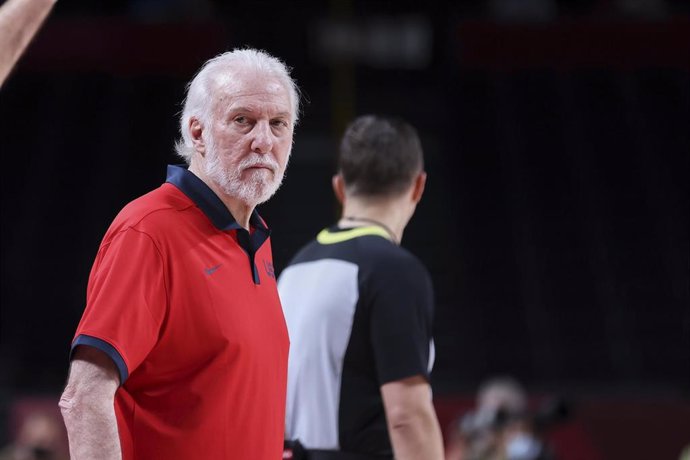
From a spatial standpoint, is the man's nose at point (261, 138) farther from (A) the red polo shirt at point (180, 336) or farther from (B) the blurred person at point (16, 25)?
(B) the blurred person at point (16, 25)

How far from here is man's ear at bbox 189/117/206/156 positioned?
2.14m

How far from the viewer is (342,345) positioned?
8.87 feet

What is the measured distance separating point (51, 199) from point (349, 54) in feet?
13.3

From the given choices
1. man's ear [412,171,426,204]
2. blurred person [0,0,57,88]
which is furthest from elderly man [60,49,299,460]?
man's ear [412,171,426,204]

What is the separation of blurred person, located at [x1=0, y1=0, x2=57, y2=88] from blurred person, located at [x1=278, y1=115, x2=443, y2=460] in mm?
1161

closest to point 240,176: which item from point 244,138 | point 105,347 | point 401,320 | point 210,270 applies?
→ point 244,138

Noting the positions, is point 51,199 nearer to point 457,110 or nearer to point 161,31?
point 161,31

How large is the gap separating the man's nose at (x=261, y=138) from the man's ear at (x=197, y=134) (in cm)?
11

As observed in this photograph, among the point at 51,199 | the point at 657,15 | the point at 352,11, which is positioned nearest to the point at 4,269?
the point at 51,199

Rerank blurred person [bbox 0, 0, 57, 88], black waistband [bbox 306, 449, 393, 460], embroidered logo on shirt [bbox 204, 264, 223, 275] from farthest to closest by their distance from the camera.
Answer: black waistband [bbox 306, 449, 393, 460]
embroidered logo on shirt [bbox 204, 264, 223, 275]
blurred person [bbox 0, 0, 57, 88]

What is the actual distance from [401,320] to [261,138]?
72 centimetres

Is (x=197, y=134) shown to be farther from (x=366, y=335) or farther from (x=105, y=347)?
(x=366, y=335)

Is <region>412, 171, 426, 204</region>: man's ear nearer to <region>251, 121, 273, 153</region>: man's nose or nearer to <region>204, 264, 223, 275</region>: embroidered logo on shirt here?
<region>251, 121, 273, 153</region>: man's nose

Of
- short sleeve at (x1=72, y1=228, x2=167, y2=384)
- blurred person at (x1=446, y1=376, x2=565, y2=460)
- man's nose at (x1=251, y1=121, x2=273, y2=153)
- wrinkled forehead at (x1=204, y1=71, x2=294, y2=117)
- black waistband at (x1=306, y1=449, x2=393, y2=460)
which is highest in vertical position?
wrinkled forehead at (x1=204, y1=71, x2=294, y2=117)
